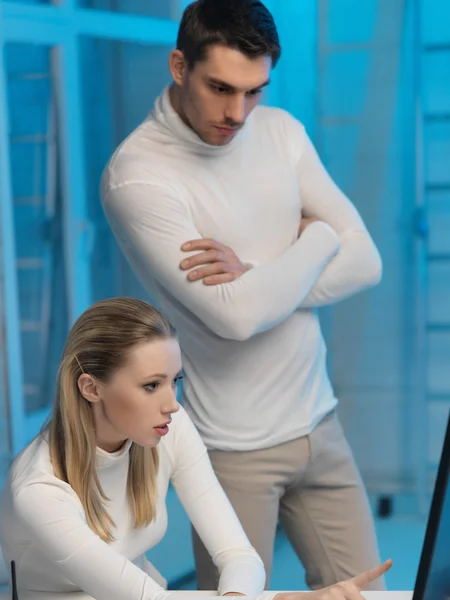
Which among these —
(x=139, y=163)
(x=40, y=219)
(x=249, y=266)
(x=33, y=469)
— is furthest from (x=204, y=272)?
(x=40, y=219)

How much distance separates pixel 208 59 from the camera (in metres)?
1.91

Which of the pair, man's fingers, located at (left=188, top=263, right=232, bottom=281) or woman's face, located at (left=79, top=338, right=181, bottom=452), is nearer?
woman's face, located at (left=79, top=338, right=181, bottom=452)

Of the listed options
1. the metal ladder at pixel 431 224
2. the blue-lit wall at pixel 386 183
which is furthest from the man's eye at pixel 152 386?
the metal ladder at pixel 431 224

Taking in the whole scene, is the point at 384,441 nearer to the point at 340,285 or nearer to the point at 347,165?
the point at 347,165

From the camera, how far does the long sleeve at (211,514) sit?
67.9 inches

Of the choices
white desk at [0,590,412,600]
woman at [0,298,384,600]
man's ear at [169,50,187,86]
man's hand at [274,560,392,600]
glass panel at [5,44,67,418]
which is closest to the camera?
man's hand at [274,560,392,600]

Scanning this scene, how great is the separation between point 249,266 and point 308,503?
508 millimetres

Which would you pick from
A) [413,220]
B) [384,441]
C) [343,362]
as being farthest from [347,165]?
[384,441]

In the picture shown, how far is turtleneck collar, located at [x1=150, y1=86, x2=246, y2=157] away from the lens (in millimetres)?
2014

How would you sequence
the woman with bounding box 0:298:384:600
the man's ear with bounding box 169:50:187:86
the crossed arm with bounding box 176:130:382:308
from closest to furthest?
1. the woman with bounding box 0:298:384:600
2. the man's ear with bounding box 169:50:187:86
3. the crossed arm with bounding box 176:130:382:308

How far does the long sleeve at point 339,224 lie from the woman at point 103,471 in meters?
0.49

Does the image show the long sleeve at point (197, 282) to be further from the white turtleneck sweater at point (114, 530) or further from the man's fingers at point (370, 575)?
the man's fingers at point (370, 575)

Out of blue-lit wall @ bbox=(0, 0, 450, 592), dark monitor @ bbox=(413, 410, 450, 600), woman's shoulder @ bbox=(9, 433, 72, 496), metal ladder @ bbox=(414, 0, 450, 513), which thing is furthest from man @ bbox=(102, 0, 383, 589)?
metal ladder @ bbox=(414, 0, 450, 513)

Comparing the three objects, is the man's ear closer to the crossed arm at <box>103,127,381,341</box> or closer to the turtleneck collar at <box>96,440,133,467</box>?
the crossed arm at <box>103,127,381,341</box>
